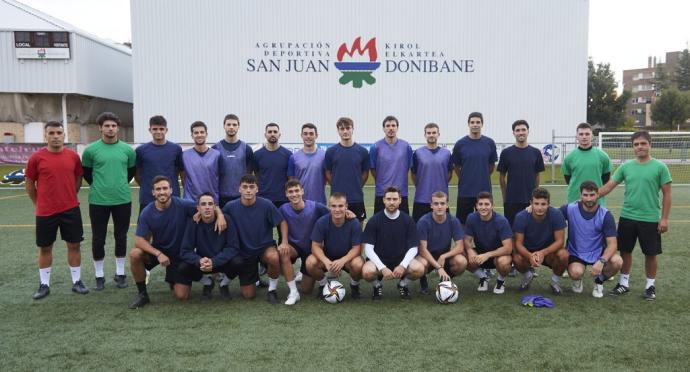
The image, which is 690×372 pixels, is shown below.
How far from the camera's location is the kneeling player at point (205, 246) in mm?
5043

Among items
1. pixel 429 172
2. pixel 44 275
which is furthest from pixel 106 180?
pixel 429 172

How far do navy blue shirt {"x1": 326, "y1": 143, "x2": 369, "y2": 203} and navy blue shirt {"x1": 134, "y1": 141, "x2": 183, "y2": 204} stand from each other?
172 centimetres

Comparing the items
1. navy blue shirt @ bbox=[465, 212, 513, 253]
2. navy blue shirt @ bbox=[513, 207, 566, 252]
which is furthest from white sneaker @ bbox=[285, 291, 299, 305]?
navy blue shirt @ bbox=[513, 207, 566, 252]

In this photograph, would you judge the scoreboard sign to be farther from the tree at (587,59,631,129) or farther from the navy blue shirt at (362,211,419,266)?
the tree at (587,59,631,129)

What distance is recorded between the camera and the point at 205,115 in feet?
70.0

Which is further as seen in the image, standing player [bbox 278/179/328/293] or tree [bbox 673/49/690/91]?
tree [bbox 673/49/690/91]

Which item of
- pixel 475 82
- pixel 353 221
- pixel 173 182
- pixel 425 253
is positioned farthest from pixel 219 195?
pixel 475 82

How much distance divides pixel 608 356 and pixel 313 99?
18.6m

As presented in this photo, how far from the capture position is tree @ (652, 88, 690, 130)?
47.3 metres

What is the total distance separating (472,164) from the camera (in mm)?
5992

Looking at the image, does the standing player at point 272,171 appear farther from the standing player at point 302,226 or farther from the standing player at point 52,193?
the standing player at point 52,193

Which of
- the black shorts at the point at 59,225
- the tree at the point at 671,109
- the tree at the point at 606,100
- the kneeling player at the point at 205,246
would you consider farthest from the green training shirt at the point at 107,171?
the tree at the point at 671,109

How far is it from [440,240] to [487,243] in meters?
0.50

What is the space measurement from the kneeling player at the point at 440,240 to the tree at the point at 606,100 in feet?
165
